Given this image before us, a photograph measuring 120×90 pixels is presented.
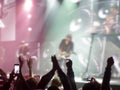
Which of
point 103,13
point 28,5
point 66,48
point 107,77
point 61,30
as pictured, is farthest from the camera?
point 28,5

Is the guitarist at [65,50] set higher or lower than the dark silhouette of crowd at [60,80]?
lower

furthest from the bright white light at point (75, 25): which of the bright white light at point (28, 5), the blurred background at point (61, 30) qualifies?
the bright white light at point (28, 5)

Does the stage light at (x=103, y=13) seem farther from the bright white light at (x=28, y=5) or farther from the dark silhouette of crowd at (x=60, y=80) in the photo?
the dark silhouette of crowd at (x=60, y=80)

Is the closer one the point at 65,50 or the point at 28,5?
the point at 65,50

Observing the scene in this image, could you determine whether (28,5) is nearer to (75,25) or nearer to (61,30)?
(61,30)

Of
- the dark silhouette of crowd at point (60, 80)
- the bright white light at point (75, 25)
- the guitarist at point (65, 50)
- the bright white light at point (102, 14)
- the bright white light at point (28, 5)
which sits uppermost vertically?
the bright white light at point (28, 5)

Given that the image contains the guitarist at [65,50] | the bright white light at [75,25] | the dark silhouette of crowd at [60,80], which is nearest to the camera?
the dark silhouette of crowd at [60,80]

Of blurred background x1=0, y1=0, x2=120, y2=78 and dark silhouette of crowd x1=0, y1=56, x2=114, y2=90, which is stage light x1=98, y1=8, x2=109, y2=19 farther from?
dark silhouette of crowd x1=0, y1=56, x2=114, y2=90

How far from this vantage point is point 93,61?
1120 cm

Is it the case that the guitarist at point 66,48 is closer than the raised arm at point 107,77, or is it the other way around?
the raised arm at point 107,77

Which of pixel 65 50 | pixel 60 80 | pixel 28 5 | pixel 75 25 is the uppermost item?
pixel 28 5

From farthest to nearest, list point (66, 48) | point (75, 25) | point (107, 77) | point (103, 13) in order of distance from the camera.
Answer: point (75, 25) → point (103, 13) → point (66, 48) → point (107, 77)

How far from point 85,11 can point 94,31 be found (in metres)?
0.92

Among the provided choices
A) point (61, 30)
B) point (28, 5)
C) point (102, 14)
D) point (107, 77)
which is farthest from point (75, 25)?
point (107, 77)
